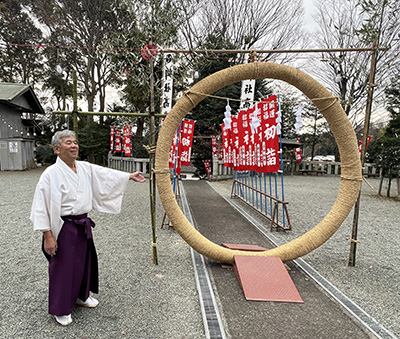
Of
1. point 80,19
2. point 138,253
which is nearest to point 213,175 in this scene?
point 138,253

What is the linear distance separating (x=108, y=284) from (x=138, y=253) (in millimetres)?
951

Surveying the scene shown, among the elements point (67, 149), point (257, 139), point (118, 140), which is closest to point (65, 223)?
point (67, 149)

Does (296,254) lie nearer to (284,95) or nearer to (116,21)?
(284,95)

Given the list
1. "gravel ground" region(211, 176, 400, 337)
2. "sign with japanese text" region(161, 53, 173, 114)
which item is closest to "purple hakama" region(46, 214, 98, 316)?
"sign with japanese text" region(161, 53, 173, 114)

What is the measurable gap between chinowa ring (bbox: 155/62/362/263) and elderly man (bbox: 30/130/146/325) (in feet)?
3.41

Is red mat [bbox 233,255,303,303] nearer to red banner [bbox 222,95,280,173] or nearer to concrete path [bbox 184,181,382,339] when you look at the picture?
concrete path [bbox 184,181,382,339]

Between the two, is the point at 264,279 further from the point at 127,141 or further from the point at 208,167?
the point at 127,141

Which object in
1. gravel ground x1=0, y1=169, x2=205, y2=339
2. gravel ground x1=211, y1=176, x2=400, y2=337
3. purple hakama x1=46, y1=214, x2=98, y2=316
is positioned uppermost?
purple hakama x1=46, y1=214, x2=98, y2=316

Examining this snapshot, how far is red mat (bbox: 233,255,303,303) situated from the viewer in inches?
107

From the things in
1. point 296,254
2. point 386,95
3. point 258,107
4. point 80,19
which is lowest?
point 296,254

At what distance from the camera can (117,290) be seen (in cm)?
282

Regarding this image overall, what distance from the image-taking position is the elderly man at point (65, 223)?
2090mm

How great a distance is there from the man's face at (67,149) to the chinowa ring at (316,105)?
107cm

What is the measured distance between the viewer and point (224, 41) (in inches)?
539
